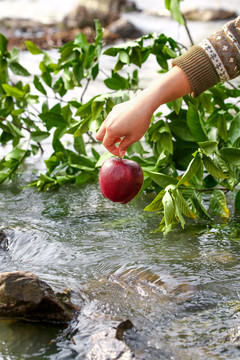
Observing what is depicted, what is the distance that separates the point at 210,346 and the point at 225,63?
84 centimetres

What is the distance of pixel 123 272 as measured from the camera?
196 cm

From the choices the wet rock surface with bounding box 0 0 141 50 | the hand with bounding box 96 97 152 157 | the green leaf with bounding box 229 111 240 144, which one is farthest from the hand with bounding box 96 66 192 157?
the wet rock surface with bounding box 0 0 141 50

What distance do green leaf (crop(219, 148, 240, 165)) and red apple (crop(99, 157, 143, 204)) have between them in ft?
1.49

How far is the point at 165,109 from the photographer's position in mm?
4453

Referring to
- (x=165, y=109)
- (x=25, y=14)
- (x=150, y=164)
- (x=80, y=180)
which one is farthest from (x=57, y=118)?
(x=25, y=14)

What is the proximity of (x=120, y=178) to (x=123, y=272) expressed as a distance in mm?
325

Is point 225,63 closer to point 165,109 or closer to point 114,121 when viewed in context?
point 114,121

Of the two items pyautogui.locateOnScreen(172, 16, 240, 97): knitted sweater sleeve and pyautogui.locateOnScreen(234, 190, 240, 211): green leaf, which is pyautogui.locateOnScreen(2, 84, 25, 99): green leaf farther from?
pyautogui.locateOnScreen(172, 16, 240, 97): knitted sweater sleeve

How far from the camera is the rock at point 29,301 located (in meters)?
1.64

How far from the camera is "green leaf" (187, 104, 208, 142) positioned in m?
2.45

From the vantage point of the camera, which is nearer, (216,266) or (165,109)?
(216,266)

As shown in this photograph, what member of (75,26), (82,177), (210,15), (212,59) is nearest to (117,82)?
(82,177)

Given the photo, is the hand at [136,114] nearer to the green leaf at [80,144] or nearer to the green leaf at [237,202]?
the green leaf at [237,202]

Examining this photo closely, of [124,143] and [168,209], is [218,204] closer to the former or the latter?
[168,209]
